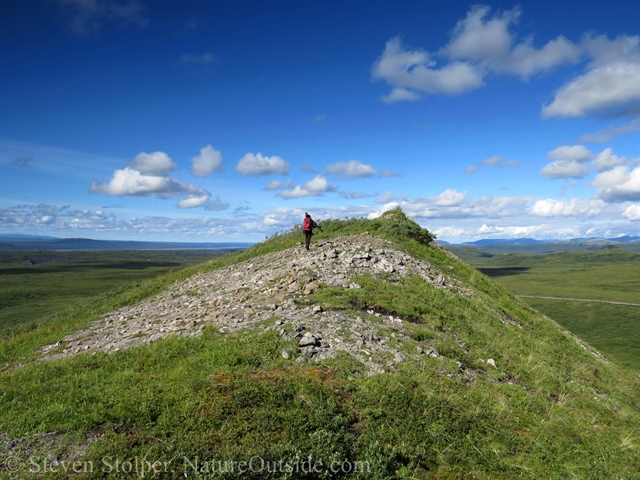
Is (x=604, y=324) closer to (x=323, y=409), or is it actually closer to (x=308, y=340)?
(x=308, y=340)

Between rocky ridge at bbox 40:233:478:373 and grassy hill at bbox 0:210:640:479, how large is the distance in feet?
A: 0.76

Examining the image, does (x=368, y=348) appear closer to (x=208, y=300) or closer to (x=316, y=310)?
(x=316, y=310)

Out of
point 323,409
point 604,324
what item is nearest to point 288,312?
point 323,409

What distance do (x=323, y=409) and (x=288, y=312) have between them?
19.7ft

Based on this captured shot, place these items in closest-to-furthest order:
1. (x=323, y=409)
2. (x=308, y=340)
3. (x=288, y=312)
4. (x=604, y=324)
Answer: (x=323, y=409) → (x=308, y=340) → (x=288, y=312) → (x=604, y=324)

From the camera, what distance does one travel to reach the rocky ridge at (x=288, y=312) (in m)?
12.5

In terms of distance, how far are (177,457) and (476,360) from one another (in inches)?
426

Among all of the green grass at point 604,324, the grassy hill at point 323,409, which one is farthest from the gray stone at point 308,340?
the green grass at point 604,324

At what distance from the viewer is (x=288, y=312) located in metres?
14.6

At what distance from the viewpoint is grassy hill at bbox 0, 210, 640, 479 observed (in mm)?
7344

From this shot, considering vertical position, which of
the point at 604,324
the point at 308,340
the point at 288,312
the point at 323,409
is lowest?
the point at 604,324

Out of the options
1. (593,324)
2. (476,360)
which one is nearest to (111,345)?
(476,360)

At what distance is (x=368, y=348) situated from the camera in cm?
1217

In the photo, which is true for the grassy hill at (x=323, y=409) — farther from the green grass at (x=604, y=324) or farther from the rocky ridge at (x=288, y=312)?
the green grass at (x=604, y=324)
